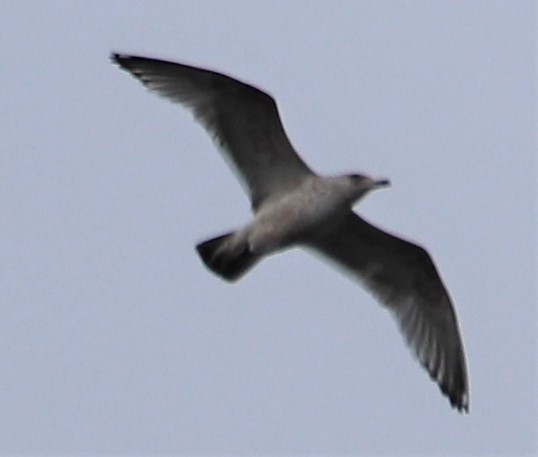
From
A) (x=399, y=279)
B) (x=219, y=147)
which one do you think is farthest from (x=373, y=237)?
(x=219, y=147)

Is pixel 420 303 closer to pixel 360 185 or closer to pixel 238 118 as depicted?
pixel 360 185

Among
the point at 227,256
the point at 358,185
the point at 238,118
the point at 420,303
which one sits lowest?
the point at 420,303

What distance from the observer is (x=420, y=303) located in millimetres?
13781

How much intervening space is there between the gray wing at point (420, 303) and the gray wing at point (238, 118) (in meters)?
0.87

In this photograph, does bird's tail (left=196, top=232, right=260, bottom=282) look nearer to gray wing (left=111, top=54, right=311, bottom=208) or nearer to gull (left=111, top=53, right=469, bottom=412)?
gull (left=111, top=53, right=469, bottom=412)

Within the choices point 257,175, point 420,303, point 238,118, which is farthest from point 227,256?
point 420,303

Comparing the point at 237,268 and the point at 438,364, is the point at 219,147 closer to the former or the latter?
the point at 237,268

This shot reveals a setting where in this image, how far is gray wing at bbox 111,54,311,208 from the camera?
41.9ft

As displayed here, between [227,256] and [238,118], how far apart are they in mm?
974

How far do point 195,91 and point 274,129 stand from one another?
0.62m

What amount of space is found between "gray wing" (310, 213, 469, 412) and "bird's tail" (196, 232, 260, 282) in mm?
898

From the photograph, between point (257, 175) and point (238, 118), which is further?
point (257, 175)

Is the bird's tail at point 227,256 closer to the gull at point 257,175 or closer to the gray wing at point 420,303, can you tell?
the gull at point 257,175

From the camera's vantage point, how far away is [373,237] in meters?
13.5
